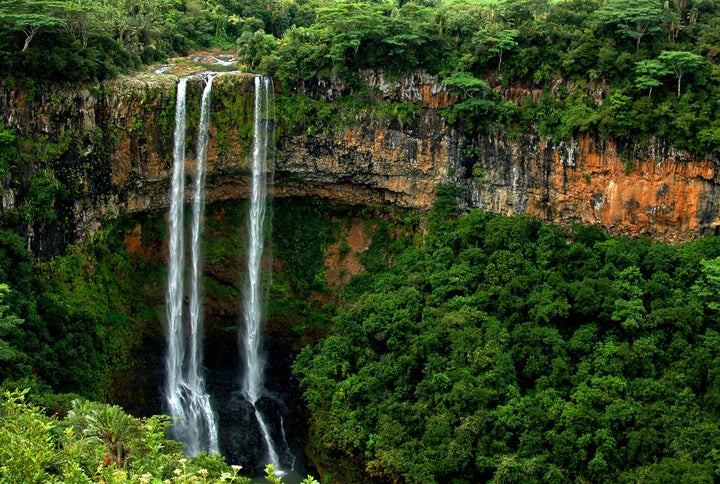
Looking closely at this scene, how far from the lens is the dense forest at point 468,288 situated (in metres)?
20.5

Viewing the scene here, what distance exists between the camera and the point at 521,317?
23312mm

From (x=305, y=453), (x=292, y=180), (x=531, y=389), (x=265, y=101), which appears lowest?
(x=305, y=453)

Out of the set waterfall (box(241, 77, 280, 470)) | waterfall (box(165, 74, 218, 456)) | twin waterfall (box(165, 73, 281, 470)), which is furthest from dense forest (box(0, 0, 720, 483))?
waterfall (box(165, 74, 218, 456))

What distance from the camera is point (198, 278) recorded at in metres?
29.0

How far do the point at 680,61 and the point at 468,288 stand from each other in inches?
361

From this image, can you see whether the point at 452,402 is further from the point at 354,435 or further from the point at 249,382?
the point at 249,382

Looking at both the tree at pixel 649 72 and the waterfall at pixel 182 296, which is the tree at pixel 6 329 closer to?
the waterfall at pixel 182 296

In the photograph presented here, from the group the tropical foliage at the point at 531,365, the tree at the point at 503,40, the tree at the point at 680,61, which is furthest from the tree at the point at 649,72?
the tropical foliage at the point at 531,365

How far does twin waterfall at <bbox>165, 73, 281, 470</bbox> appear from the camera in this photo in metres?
26.6

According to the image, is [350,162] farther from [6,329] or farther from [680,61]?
[6,329]

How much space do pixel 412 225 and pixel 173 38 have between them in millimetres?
12463

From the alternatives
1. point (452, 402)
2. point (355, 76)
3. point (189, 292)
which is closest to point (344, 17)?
point (355, 76)

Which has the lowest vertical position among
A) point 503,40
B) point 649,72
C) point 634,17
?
point 649,72

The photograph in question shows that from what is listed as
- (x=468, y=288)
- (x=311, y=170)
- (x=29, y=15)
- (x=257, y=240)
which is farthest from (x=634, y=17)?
(x=29, y=15)
